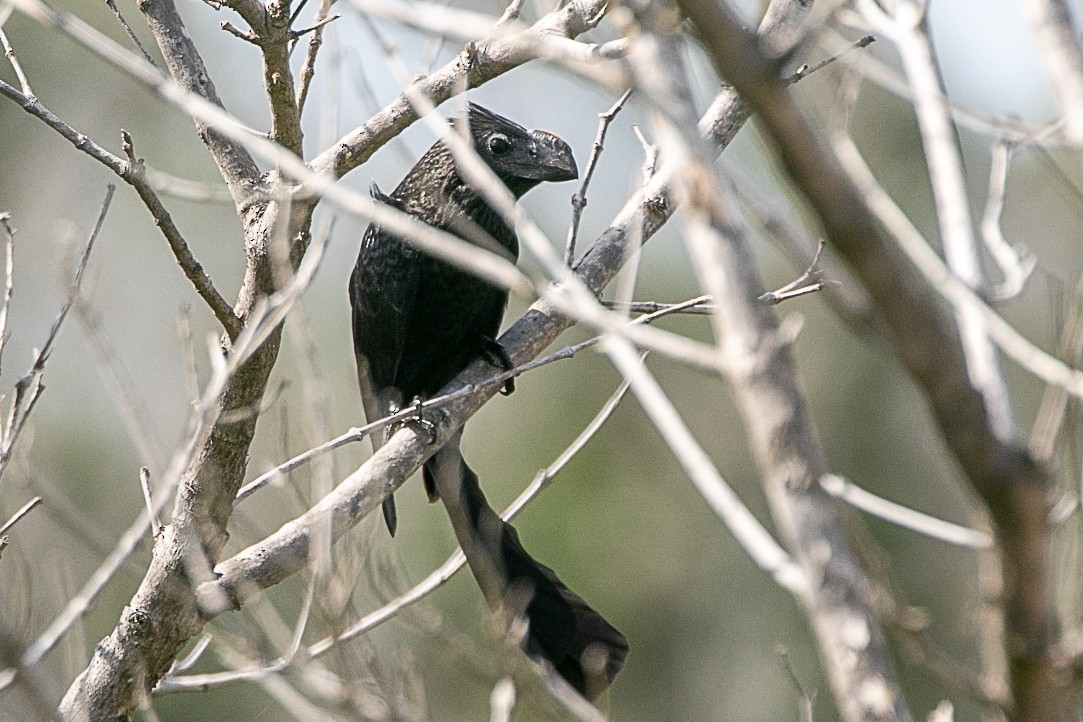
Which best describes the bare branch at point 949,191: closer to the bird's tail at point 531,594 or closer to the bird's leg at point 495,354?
the bird's tail at point 531,594

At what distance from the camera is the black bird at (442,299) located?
3.78m

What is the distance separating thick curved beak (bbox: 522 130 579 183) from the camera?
3859mm

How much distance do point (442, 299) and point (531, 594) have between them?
1.08 meters

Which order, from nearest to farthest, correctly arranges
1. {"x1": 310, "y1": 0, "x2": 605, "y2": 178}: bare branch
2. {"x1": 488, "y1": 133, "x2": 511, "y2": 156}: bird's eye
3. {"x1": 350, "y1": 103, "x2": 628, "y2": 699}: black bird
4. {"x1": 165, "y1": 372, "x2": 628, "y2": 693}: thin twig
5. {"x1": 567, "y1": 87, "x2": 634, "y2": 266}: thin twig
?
{"x1": 165, "y1": 372, "x2": 628, "y2": 693}: thin twig, {"x1": 310, "y1": 0, "x2": 605, "y2": 178}: bare branch, {"x1": 567, "y1": 87, "x2": 634, "y2": 266}: thin twig, {"x1": 350, "y1": 103, "x2": 628, "y2": 699}: black bird, {"x1": 488, "y1": 133, "x2": 511, "y2": 156}: bird's eye

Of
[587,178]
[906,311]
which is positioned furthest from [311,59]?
[906,311]

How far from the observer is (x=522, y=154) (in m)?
3.91

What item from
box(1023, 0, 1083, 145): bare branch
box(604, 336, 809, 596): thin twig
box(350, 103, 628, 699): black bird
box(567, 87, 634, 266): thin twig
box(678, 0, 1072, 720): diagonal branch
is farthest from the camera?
box(350, 103, 628, 699): black bird

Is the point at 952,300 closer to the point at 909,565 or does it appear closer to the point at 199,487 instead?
the point at 199,487

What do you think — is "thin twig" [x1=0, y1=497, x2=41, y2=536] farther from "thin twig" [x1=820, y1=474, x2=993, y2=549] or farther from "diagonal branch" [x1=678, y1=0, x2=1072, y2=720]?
"diagonal branch" [x1=678, y1=0, x2=1072, y2=720]

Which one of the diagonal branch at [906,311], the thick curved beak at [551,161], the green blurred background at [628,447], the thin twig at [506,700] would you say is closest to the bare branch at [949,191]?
the diagonal branch at [906,311]

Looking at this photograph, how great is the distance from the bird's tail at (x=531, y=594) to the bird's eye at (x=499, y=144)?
97 centimetres

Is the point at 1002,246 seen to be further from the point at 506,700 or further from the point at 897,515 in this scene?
the point at 506,700

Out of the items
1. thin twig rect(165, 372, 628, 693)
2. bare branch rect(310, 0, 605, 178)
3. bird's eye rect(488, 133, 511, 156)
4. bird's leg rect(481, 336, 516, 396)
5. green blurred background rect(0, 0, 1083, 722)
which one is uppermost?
bare branch rect(310, 0, 605, 178)

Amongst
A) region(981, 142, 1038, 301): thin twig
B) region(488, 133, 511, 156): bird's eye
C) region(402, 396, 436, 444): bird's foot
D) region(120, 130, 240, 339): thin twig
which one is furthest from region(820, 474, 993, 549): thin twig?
region(488, 133, 511, 156): bird's eye
